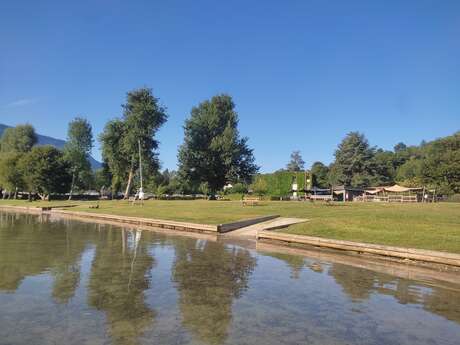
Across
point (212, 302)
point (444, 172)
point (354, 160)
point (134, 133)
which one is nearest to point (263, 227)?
point (212, 302)

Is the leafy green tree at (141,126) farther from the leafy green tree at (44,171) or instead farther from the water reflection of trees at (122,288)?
the water reflection of trees at (122,288)

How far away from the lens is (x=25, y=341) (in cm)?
679

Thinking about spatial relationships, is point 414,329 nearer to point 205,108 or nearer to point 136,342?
point 136,342

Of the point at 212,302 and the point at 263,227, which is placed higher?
the point at 263,227

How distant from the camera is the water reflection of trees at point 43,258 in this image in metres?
11.0

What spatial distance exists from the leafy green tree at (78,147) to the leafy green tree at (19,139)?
14.4 meters

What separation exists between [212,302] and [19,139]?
10118 cm

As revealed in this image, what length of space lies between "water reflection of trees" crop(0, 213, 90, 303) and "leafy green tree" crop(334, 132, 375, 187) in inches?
3477

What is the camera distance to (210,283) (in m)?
11.5

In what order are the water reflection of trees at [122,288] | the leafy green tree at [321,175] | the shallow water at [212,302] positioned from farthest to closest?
the leafy green tree at [321,175]
the water reflection of trees at [122,288]
the shallow water at [212,302]

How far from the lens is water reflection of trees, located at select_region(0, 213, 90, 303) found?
36.0 feet

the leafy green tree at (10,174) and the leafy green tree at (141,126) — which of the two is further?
the leafy green tree at (10,174)

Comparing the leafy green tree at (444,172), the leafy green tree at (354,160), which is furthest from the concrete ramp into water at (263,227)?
the leafy green tree at (354,160)

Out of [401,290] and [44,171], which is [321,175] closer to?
[44,171]
